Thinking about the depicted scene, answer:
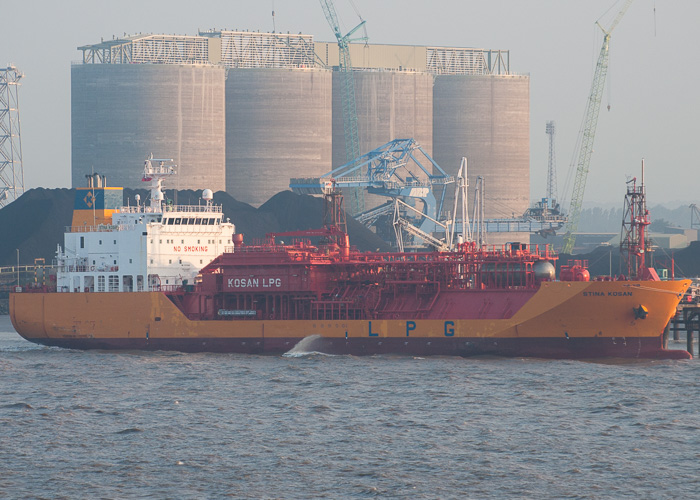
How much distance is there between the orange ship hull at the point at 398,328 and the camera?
44906mm

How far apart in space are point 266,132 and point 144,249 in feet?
216

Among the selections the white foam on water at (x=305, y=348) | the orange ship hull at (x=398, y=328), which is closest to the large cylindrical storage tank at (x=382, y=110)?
the orange ship hull at (x=398, y=328)

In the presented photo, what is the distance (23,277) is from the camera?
87.2m

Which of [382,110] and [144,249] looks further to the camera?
[382,110]

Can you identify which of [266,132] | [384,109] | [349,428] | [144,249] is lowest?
[349,428]

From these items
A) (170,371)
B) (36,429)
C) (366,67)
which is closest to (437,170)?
(366,67)

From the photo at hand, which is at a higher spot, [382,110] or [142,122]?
[382,110]

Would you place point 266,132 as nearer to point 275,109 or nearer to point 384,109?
point 275,109

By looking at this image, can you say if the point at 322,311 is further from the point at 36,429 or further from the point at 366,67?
the point at 366,67

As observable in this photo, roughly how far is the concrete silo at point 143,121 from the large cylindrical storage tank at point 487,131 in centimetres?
3039

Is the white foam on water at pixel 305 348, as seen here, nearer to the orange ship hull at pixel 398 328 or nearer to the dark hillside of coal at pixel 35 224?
the orange ship hull at pixel 398 328

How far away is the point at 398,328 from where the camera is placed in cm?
4722

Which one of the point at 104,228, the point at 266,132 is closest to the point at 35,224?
the point at 266,132

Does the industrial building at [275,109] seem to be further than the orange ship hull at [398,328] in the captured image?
Yes
